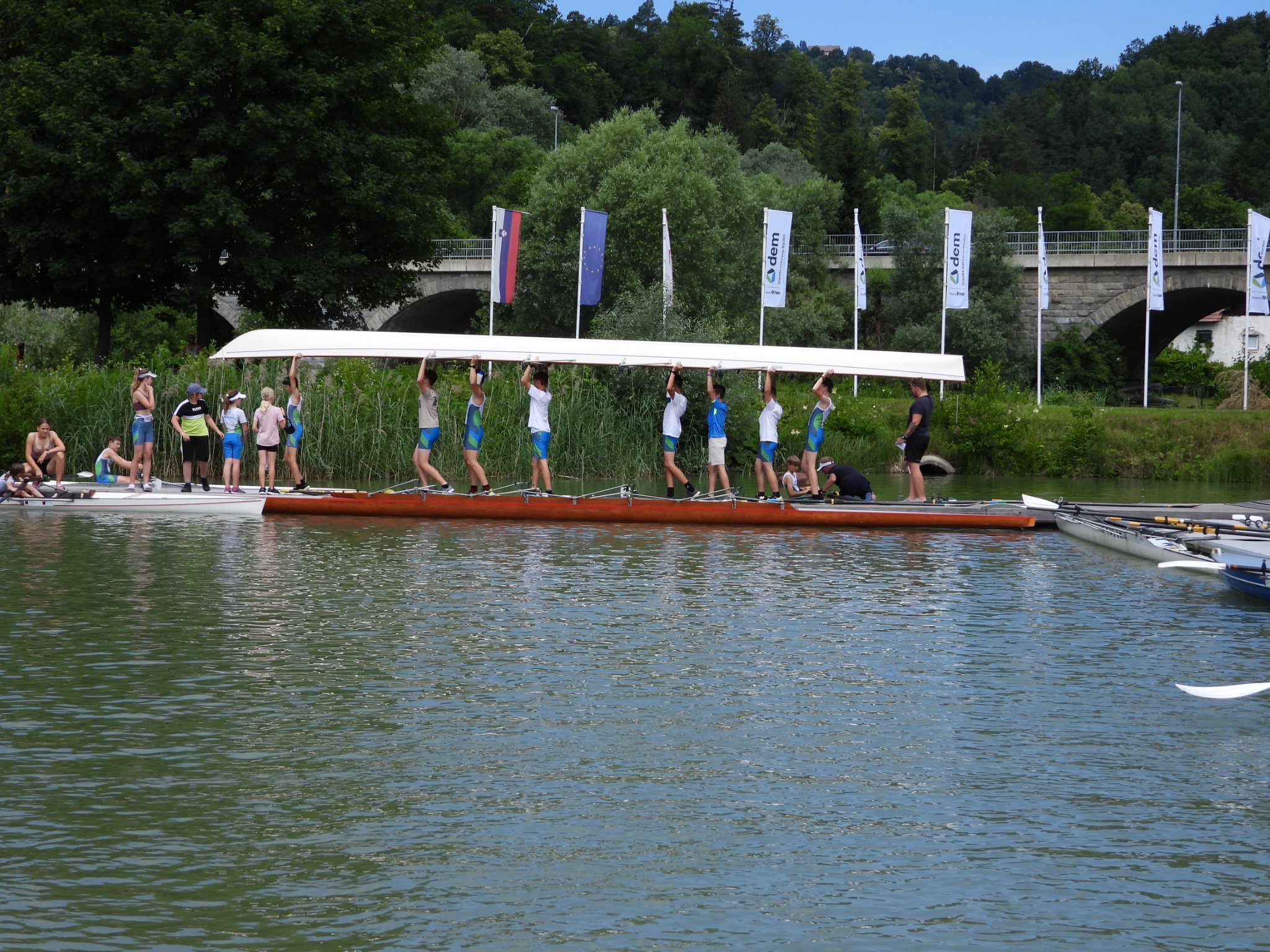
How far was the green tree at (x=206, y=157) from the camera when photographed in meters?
36.0

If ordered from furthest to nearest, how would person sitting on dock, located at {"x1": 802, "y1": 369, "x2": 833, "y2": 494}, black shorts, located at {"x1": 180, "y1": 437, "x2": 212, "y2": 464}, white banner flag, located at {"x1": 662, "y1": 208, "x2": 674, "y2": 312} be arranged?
white banner flag, located at {"x1": 662, "y1": 208, "x2": 674, "y2": 312}, black shorts, located at {"x1": 180, "y1": 437, "x2": 212, "y2": 464}, person sitting on dock, located at {"x1": 802, "y1": 369, "x2": 833, "y2": 494}

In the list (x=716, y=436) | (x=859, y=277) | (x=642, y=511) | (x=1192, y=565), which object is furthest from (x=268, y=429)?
(x=859, y=277)

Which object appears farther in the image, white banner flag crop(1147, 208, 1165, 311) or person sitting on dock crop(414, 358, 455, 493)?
white banner flag crop(1147, 208, 1165, 311)

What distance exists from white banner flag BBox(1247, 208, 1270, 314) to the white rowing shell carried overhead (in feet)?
91.8

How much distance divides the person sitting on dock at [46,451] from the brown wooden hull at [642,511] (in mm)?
4773

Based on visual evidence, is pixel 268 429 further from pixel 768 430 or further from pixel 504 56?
pixel 504 56

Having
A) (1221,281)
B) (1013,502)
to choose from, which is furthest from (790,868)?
(1221,281)

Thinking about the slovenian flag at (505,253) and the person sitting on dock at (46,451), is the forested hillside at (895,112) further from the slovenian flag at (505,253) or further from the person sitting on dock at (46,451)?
the person sitting on dock at (46,451)

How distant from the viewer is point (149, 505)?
82.3 ft

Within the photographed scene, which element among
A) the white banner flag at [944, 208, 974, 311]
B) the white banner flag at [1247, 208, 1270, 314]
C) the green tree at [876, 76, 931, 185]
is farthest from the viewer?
the green tree at [876, 76, 931, 185]

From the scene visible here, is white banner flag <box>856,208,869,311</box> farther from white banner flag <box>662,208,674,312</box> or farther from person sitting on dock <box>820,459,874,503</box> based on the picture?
person sitting on dock <box>820,459,874,503</box>

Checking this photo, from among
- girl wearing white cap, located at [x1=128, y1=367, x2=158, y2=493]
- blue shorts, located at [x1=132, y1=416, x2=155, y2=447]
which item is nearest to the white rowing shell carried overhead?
girl wearing white cap, located at [x1=128, y1=367, x2=158, y2=493]

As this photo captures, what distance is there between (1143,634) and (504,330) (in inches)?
1643

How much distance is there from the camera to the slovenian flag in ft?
133
